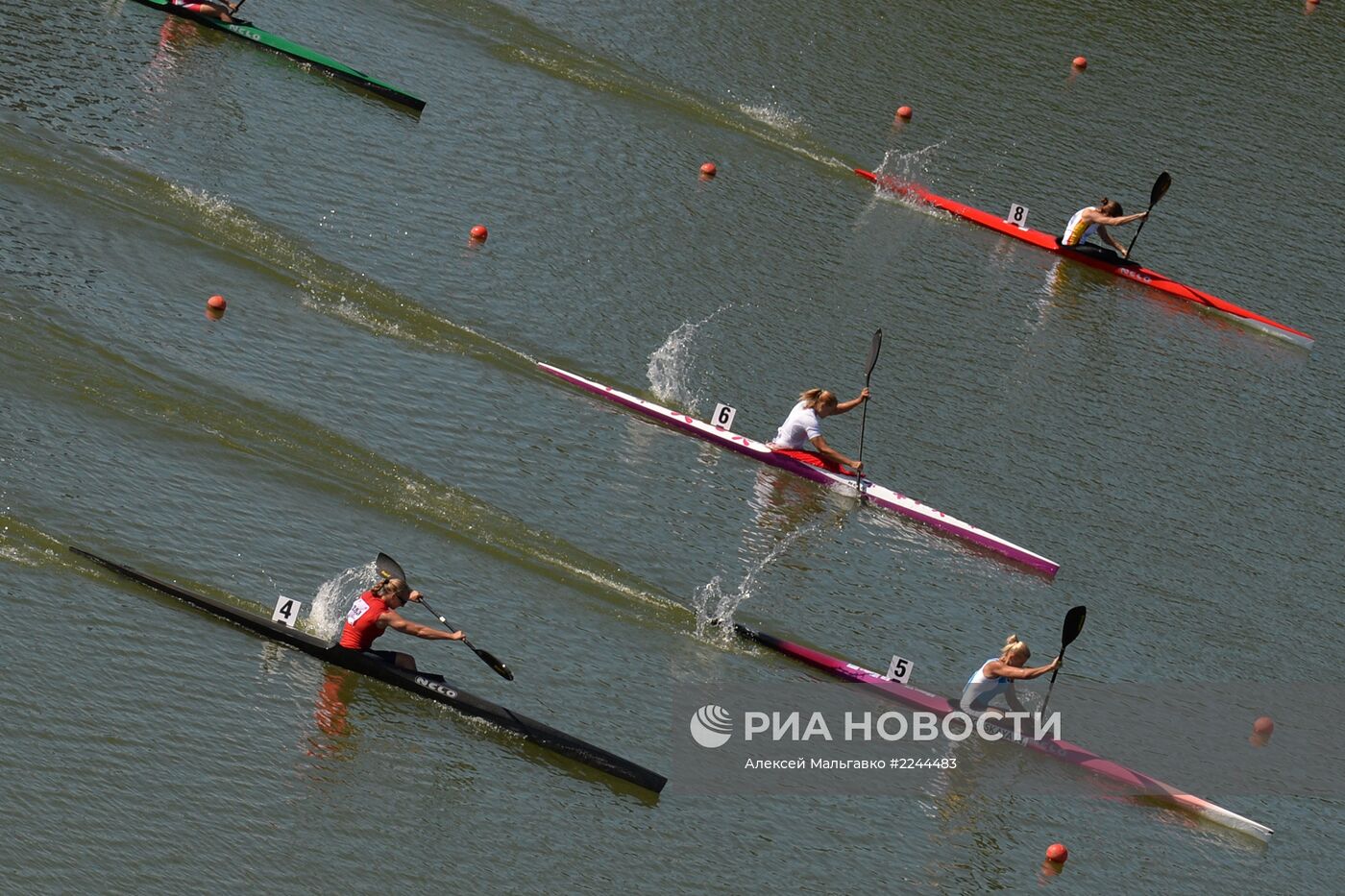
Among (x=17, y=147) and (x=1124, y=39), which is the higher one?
(x=1124, y=39)

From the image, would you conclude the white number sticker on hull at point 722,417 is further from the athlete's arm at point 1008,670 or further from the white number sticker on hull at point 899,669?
the athlete's arm at point 1008,670

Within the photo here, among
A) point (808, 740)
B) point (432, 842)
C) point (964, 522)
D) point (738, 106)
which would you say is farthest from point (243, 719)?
point (738, 106)

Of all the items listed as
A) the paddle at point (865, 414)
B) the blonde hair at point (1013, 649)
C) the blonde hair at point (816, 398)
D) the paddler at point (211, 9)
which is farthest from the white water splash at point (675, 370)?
the paddler at point (211, 9)

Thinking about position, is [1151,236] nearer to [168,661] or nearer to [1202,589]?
[1202,589]

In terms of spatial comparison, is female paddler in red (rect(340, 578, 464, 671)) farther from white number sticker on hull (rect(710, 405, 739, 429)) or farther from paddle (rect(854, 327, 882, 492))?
paddle (rect(854, 327, 882, 492))

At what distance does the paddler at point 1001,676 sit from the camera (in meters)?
18.3

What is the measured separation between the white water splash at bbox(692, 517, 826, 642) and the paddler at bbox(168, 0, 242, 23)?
1589 centimetres

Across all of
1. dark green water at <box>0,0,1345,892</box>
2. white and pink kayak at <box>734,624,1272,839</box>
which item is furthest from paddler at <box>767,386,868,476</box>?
white and pink kayak at <box>734,624,1272,839</box>

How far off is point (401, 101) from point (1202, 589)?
15.6 m

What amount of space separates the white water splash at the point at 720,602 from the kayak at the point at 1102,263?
1242 cm

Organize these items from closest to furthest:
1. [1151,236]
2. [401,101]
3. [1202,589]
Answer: [1202,589] < [401,101] < [1151,236]

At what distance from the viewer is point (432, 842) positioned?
1480 centimetres

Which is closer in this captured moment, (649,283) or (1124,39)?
(649,283)

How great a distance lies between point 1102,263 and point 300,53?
47.3 ft
